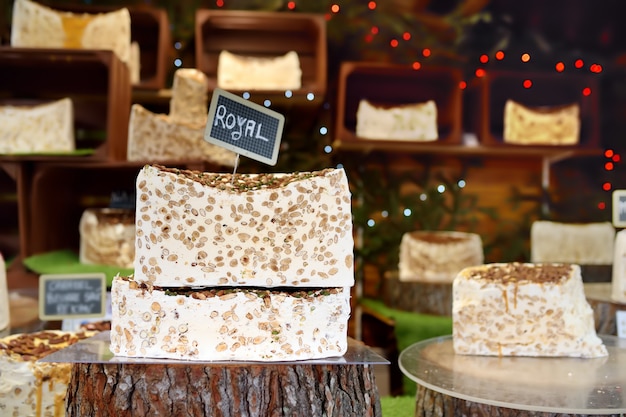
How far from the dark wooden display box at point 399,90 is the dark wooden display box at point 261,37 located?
22 cm

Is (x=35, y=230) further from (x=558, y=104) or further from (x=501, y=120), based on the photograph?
(x=558, y=104)

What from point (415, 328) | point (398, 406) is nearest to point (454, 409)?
point (398, 406)

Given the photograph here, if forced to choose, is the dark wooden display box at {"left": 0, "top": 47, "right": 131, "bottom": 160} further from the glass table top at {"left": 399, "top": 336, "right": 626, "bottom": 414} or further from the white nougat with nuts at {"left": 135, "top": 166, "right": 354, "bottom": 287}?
the glass table top at {"left": 399, "top": 336, "right": 626, "bottom": 414}

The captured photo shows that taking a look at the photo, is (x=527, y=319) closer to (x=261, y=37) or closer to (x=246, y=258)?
(x=246, y=258)

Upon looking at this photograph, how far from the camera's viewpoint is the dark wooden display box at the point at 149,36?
3029 mm

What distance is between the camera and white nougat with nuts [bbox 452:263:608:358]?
5.87 ft

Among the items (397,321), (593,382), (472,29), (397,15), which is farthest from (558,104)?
(593,382)

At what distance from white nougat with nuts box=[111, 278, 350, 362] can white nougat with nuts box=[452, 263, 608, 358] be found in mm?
726

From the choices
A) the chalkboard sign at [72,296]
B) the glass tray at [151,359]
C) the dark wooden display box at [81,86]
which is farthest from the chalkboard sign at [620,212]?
the dark wooden display box at [81,86]

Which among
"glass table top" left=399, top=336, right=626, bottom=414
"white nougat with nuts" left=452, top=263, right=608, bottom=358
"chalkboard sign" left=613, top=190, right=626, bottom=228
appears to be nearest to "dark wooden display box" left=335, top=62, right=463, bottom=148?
"chalkboard sign" left=613, top=190, right=626, bottom=228

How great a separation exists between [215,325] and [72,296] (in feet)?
3.00

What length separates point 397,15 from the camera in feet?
12.2

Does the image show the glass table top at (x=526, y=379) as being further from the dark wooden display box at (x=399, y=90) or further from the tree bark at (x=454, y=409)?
the dark wooden display box at (x=399, y=90)

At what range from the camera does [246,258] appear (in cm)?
128
